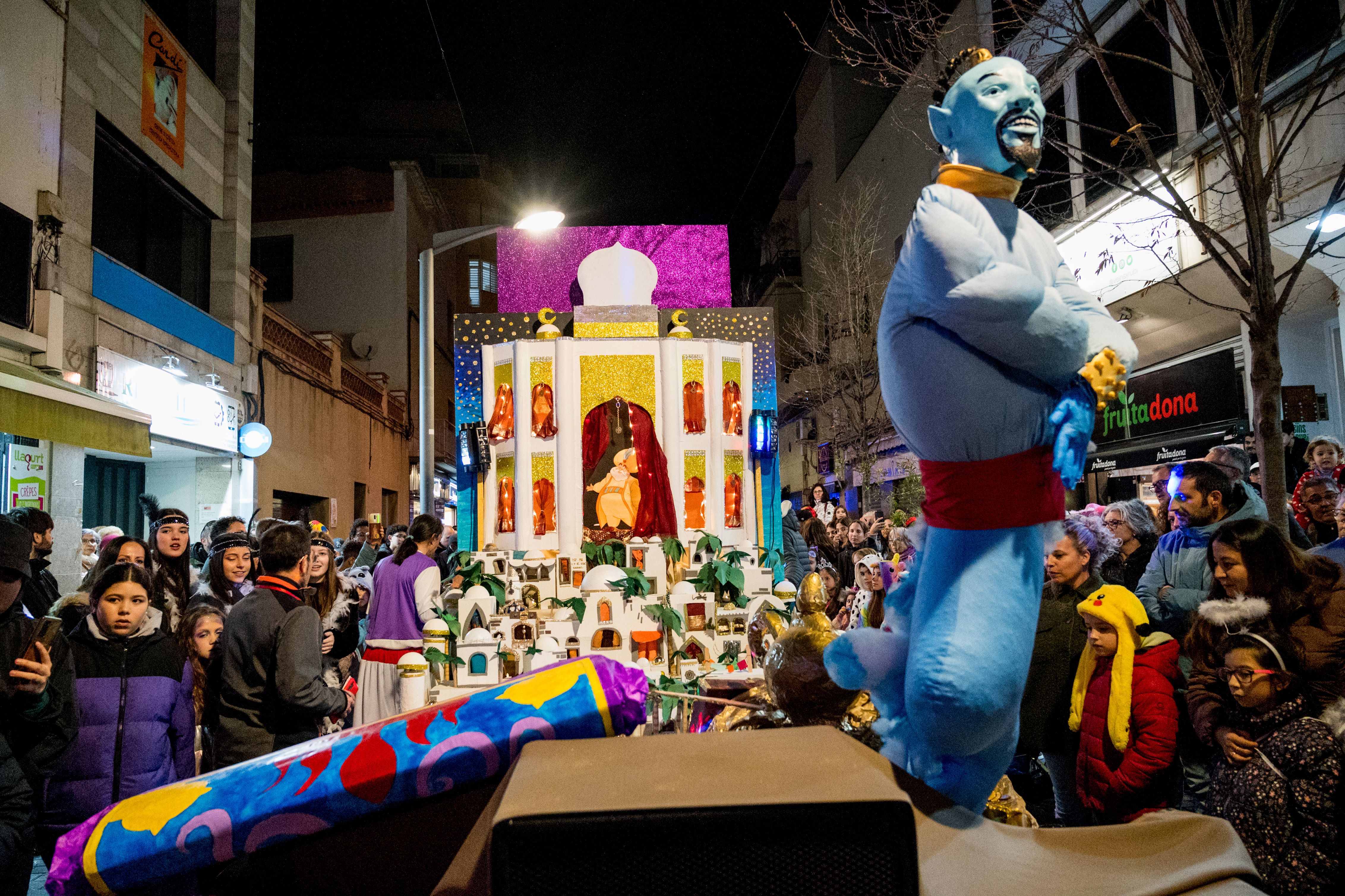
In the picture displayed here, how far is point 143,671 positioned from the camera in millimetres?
3672

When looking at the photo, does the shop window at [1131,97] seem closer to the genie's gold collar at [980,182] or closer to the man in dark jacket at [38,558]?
the genie's gold collar at [980,182]

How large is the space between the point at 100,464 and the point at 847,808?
45.6 ft

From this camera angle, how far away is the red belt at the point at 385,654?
6277 millimetres

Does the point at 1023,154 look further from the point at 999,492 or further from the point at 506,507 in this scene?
the point at 506,507

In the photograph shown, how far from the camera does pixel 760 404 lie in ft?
45.8

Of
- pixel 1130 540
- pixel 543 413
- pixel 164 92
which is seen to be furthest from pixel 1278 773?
pixel 164 92

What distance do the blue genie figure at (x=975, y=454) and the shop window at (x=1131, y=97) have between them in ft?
31.2

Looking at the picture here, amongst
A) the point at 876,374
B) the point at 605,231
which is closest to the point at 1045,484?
the point at 605,231

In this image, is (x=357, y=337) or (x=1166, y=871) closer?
(x=1166, y=871)

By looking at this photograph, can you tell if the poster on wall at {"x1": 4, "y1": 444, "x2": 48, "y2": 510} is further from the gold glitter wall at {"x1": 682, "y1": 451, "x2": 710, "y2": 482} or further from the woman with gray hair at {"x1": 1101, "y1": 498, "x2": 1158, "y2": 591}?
the woman with gray hair at {"x1": 1101, "y1": 498, "x2": 1158, "y2": 591}

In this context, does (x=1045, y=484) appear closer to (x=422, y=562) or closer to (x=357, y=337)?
(x=422, y=562)

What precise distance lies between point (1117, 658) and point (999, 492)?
6.64ft

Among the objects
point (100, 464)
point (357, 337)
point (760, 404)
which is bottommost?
point (100, 464)

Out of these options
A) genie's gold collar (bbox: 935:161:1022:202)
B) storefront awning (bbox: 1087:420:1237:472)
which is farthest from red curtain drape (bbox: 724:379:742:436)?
genie's gold collar (bbox: 935:161:1022:202)
